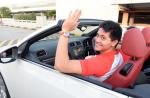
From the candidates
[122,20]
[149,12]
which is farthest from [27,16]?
[149,12]

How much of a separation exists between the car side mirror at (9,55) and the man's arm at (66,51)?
0.82 m

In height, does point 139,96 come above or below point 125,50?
below

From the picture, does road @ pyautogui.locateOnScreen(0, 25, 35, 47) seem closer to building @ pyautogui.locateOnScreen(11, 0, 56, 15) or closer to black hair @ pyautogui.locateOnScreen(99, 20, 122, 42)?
black hair @ pyautogui.locateOnScreen(99, 20, 122, 42)

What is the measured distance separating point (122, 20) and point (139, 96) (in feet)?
84.3

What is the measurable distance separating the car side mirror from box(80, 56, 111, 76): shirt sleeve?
0.96 m

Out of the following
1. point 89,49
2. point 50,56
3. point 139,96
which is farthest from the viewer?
point 89,49

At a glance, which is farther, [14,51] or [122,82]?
[14,51]

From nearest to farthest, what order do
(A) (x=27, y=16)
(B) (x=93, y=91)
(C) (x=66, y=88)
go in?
(B) (x=93, y=91), (C) (x=66, y=88), (A) (x=27, y=16)

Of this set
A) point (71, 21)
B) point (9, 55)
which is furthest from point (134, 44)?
point (9, 55)

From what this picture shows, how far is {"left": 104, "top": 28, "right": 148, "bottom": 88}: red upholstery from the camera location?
221cm

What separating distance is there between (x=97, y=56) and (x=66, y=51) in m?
0.32

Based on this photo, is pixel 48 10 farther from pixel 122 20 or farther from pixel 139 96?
pixel 139 96

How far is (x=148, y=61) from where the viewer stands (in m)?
3.00

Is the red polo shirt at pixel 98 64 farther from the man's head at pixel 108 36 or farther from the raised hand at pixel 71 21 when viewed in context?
the raised hand at pixel 71 21
